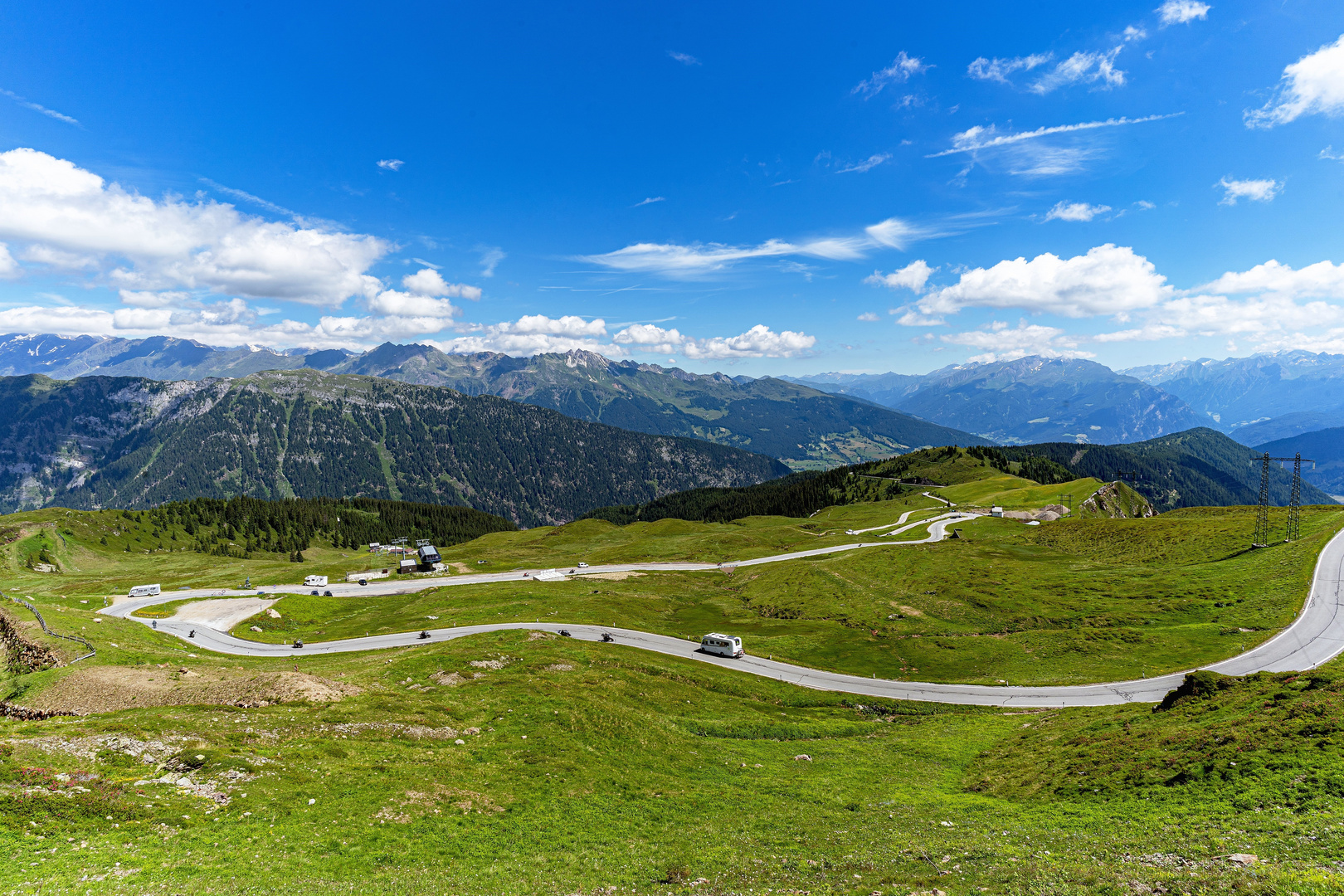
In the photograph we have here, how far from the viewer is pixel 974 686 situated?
58250 mm

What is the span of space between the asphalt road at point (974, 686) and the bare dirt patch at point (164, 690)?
2283cm

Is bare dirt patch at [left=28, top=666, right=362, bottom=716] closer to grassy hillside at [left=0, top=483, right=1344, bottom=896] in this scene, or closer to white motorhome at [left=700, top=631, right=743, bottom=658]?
grassy hillside at [left=0, top=483, right=1344, bottom=896]

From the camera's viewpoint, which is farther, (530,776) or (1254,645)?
(1254,645)

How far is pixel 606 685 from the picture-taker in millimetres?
46750

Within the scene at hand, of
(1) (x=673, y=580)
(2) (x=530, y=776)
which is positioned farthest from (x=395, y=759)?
(1) (x=673, y=580)

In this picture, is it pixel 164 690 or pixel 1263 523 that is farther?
pixel 1263 523

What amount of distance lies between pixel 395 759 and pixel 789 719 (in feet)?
106

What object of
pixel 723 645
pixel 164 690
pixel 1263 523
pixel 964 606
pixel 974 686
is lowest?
pixel 974 686

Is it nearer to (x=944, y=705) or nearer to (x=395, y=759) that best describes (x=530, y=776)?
(x=395, y=759)

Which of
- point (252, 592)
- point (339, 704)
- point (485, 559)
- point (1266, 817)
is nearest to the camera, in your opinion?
A: point (1266, 817)

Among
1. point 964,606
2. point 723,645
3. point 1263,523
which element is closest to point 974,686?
point 964,606

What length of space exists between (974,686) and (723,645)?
90.6 feet

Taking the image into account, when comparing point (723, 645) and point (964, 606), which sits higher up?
point (723, 645)

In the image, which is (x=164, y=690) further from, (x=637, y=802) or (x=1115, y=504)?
(x=1115, y=504)
